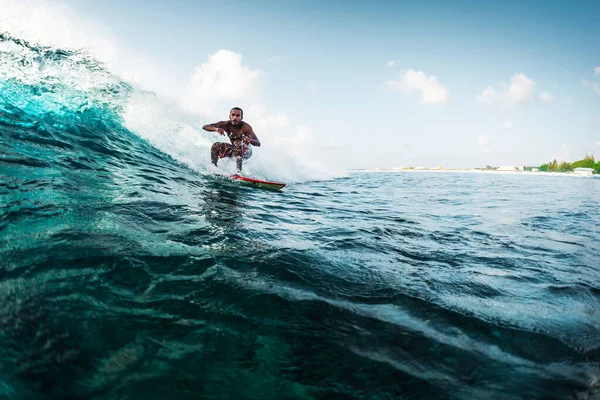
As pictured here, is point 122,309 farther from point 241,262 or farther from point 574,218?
point 574,218

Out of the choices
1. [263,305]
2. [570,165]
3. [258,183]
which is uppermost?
[570,165]

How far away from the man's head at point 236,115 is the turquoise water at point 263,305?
4739mm

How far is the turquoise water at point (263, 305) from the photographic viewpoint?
4.77 feet

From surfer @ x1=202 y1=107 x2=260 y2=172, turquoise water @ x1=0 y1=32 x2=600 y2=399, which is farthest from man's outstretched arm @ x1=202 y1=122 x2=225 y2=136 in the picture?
turquoise water @ x1=0 y1=32 x2=600 y2=399

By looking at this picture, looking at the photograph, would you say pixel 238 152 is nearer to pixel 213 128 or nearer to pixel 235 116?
pixel 213 128

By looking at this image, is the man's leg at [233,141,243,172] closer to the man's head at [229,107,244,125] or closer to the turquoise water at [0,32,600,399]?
the man's head at [229,107,244,125]

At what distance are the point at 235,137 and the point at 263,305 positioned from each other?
7.88 meters

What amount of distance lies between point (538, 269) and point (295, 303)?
2.96 m

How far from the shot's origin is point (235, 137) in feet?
30.5

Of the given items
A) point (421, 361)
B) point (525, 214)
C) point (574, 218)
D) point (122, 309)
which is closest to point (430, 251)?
point (421, 361)

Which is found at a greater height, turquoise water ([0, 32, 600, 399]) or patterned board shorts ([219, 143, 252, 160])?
patterned board shorts ([219, 143, 252, 160])

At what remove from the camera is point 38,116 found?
7.52 m

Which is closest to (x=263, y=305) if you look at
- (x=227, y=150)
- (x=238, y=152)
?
(x=238, y=152)

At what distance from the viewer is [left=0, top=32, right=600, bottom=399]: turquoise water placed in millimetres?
1453
